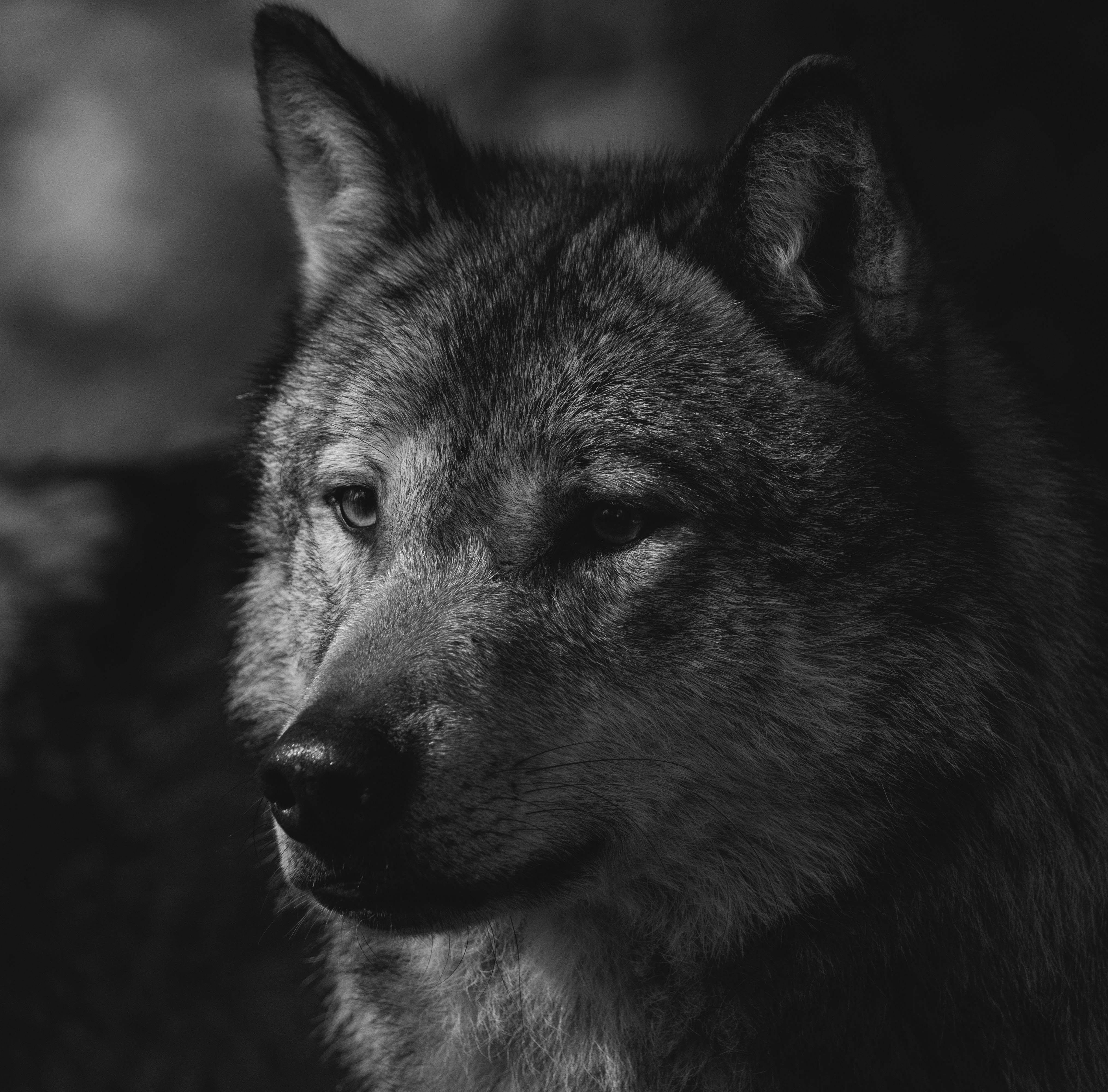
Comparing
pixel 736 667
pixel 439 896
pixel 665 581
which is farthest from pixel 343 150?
pixel 439 896

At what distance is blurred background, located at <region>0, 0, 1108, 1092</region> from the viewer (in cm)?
408

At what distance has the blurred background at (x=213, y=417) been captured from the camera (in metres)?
4.08

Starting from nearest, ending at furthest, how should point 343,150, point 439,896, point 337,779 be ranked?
point 337,779 < point 439,896 < point 343,150

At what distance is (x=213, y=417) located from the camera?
6.20m

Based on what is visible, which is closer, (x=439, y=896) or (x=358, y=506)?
(x=439, y=896)

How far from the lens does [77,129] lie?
7.70 m

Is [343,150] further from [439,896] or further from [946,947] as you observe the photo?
[946,947]

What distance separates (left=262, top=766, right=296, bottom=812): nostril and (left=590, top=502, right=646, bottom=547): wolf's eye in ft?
2.36

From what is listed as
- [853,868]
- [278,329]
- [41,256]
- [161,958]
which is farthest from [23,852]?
[41,256]

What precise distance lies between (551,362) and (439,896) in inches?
40.0

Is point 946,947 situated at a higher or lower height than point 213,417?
lower

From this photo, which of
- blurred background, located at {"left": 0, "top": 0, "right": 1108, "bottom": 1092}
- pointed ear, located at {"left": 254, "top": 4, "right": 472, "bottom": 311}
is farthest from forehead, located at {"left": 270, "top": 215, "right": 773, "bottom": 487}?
blurred background, located at {"left": 0, "top": 0, "right": 1108, "bottom": 1092}

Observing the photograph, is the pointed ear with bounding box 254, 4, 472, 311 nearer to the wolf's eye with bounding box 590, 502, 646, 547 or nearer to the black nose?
the wolf's eye with bounding box 590, 502, 646, 547

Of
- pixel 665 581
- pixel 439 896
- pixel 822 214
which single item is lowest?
pixel 439 896
